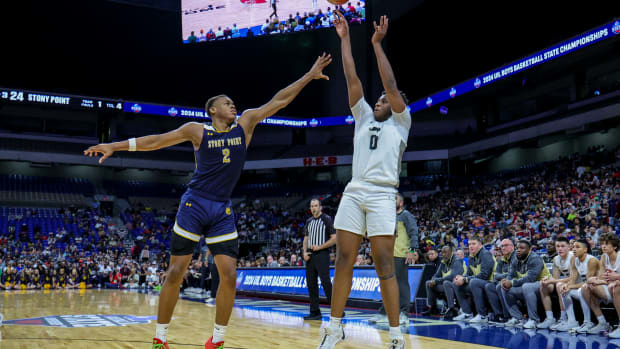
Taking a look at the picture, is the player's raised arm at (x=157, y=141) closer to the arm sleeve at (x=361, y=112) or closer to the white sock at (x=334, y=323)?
the arm sleeve at (x=361, y=112)

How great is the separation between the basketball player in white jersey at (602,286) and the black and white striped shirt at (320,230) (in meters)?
3.48

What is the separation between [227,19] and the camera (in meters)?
29.6

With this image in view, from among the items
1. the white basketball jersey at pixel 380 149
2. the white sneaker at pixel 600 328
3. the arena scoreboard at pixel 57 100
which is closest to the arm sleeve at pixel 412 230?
the white sneaker at pixel 600 328

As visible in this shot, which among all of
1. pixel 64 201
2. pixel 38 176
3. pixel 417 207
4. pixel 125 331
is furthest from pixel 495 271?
pixel 38 176

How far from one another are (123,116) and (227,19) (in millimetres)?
11080

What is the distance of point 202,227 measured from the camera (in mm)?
4105

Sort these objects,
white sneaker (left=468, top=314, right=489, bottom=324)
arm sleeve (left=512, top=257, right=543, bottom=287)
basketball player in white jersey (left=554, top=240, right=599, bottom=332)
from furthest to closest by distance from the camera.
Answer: white sneaker (left=468, top=314, right=489, bottom=324)
arm sleeve (left=512, top=257, right=543, bottom=287)
basketball player in white jersey (left=554, top=240, right=599, bottom=332)

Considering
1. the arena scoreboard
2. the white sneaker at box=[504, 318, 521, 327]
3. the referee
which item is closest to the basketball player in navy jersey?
the referee

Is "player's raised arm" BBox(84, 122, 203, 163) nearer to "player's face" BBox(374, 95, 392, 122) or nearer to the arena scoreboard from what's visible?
"player's face" BBox(374, 95, 392, 122)

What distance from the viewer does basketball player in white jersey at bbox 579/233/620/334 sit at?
245 inches

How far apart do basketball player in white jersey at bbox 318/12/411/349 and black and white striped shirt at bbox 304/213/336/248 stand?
160 inches

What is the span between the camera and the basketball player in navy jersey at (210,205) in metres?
4.02

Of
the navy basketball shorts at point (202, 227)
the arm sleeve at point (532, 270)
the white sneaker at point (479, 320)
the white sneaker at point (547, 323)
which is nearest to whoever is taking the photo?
the navy basketball shorts at point (202, 227)

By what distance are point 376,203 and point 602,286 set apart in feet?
12.9
